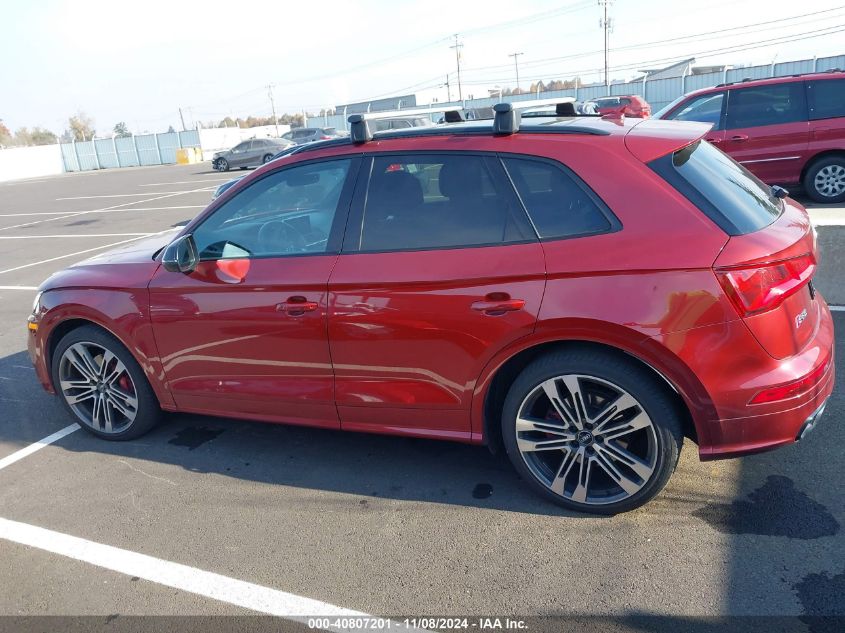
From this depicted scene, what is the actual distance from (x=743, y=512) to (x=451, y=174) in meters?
2.11

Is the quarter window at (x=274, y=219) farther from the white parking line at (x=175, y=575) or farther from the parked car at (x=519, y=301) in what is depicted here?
the white parking line at (x=175, y=575)

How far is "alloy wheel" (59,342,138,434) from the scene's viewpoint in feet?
14.6

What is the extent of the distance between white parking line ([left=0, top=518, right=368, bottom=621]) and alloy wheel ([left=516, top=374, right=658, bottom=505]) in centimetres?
114

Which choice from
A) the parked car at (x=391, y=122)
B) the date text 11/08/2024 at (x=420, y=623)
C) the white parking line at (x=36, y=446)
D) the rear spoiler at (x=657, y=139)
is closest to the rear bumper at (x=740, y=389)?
the rear spoiler at (x=657, y=139)

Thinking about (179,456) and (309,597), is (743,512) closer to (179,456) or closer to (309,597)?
(309,597)

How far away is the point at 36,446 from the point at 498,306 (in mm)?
3345

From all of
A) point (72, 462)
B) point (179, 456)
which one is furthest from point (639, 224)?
point (72, 462)

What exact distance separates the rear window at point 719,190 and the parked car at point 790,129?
6736 millimetres

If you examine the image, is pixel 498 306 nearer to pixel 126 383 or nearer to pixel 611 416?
pixel 611 416

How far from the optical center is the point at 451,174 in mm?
3445

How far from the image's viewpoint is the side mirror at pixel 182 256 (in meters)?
3.89

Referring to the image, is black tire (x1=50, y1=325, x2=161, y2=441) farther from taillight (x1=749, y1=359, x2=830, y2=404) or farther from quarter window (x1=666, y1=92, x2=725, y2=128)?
quarter window (x1=666, y1=92, x2=725, y2=128)

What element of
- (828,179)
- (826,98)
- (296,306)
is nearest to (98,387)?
(296,306)

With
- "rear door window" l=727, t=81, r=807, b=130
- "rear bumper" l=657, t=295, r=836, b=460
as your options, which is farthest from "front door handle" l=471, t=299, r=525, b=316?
"rear door window" l=727, t=81, r=807, b=130
